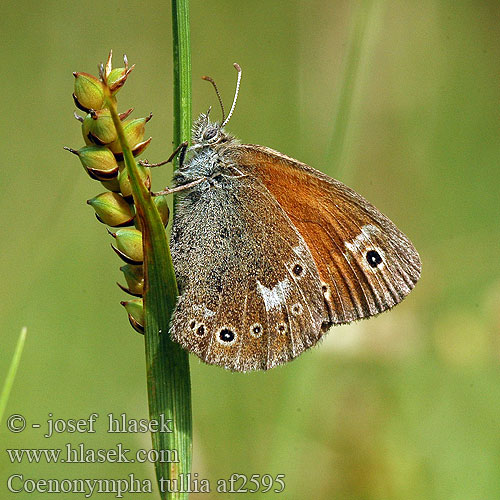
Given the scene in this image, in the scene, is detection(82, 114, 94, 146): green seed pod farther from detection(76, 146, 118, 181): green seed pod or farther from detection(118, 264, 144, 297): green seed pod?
detection(118, 264, 144, 297): green seed pod

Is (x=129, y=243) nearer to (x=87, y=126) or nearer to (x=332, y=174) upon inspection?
(x=87, y=126)

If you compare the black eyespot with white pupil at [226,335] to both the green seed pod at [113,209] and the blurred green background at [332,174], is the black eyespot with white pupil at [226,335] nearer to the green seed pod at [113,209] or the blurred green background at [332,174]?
the blurred green background at [332,174]

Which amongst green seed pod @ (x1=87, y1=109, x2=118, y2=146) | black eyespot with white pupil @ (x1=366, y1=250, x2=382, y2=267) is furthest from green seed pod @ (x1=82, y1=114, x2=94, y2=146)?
black eyespot with white pupil @ (x1=366, y1=250, x2=382, y2=267)

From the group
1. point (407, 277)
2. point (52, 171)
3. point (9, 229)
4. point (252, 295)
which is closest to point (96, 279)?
point (9, 229)

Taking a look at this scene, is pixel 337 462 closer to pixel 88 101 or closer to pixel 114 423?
pixel 114 423

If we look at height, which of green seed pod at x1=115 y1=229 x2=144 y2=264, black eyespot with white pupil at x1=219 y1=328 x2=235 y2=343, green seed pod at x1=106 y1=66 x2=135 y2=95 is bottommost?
green seed pod at x1=115 y1=229 x2=144 y2=264

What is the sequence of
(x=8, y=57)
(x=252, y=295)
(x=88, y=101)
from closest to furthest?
(x=88, y=101)
(x=252, y=295)
(x=8, y=57)
